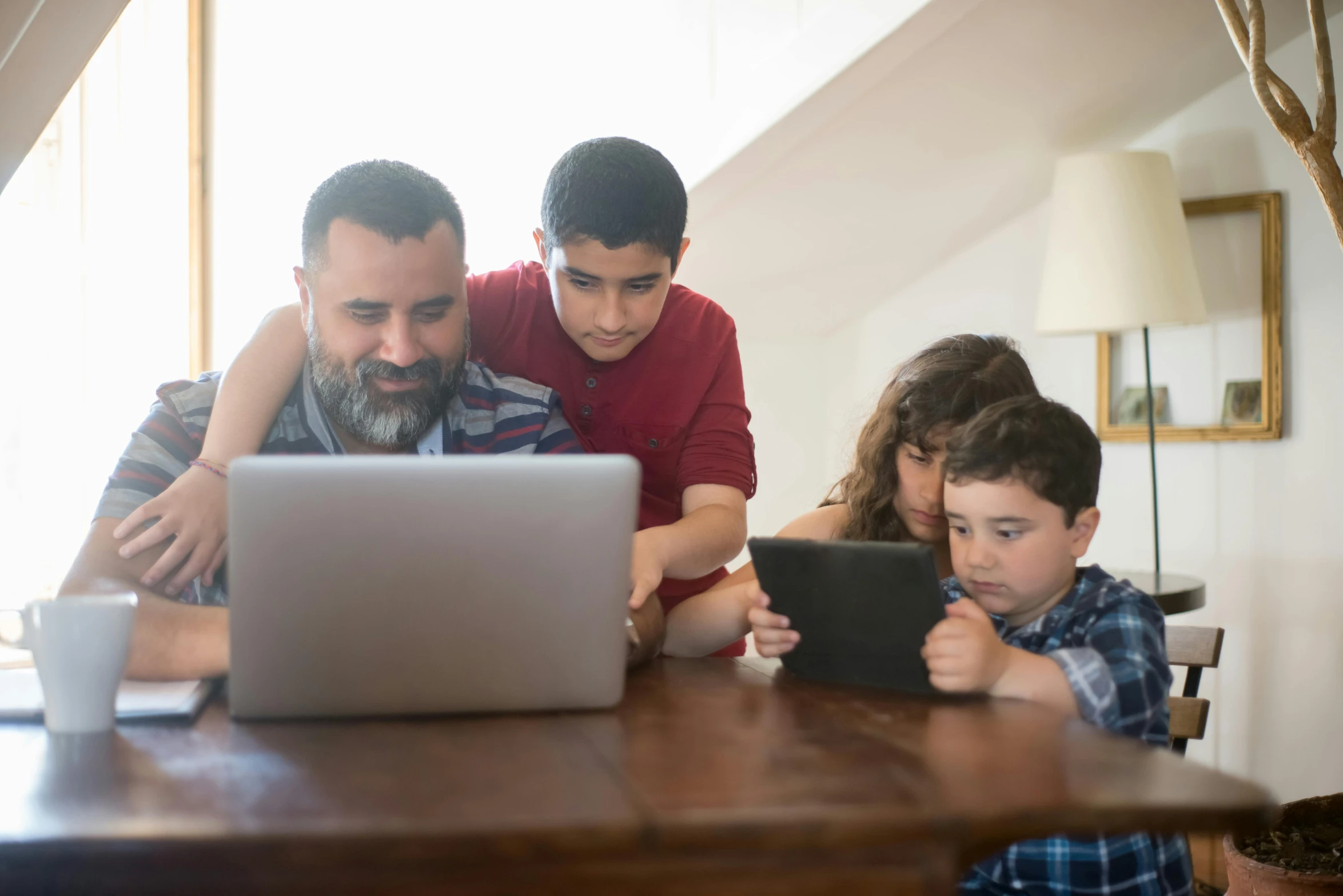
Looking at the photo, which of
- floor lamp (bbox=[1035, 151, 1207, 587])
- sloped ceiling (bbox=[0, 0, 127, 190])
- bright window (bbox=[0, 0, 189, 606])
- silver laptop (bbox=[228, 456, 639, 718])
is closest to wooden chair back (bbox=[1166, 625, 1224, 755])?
floor lamp (bbox=[1035, 151, 1207, 587])

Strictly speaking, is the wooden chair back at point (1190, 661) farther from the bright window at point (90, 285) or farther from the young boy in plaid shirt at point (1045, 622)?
the bright window at point (90, 285)

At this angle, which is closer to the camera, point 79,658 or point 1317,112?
point 79,658

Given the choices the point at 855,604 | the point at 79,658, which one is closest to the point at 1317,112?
the point at 855,604

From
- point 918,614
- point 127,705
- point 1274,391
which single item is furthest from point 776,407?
point 127,705

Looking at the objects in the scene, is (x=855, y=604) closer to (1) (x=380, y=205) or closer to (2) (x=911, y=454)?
(2) (x=911, y=454)

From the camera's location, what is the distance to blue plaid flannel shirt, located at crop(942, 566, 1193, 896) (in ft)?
3.53

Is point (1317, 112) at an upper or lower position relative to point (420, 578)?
upper

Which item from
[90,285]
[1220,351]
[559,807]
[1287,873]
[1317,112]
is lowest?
[1287,873]

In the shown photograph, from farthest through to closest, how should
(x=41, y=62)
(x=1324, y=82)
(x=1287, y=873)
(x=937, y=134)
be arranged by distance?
(x=937, y=134) → (x=1324, y=82) → (x=1287, y=873) → (x=41, y=62)

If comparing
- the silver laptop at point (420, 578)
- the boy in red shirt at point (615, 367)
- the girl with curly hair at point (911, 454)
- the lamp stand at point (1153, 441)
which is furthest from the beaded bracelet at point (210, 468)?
the lamp stand at point (1153, 441)

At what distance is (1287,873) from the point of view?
2.00 metres

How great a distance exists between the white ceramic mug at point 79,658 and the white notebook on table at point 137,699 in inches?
1.2

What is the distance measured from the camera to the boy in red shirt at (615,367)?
1.32 meters

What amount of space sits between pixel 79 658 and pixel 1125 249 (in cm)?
246
